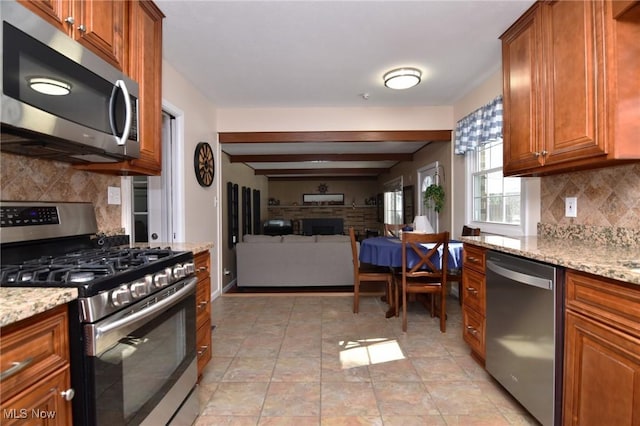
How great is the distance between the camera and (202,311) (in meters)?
2.02

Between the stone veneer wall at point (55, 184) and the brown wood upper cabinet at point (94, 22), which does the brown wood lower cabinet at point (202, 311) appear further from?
the brown wood upper cabinet at point (94, 22)

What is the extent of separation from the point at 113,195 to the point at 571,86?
9.11ft

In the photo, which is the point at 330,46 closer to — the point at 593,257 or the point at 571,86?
the point at 571,86

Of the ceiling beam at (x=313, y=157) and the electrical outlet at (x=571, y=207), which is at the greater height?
the ceiling beam at (x=313, y=157)

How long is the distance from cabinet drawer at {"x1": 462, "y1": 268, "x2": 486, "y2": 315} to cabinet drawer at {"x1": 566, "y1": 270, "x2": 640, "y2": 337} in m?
0.71

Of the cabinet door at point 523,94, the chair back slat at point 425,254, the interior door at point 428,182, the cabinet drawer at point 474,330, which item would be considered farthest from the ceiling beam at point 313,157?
the cabinet drawer at point 474,330

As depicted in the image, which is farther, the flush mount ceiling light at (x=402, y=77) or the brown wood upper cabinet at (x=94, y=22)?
the flush mount ceiling light at (x=402, y=77)

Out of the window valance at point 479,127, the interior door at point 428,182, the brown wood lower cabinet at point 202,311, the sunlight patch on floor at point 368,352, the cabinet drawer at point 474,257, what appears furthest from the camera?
the interior door at point 428,182

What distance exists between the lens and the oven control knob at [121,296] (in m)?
1.08

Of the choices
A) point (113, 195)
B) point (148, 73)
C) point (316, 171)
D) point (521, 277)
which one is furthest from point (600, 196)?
point (316, 171)

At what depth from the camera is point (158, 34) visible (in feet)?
6.71

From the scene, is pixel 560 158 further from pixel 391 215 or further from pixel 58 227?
pixel 391 215

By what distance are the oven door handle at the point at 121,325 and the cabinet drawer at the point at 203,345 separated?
0.61m

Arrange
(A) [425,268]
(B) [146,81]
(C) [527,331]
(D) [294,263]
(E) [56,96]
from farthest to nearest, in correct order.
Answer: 1. (D) [294,263]
2. (A) [425,268]
3. (B) [146,81]
4. (C) [527,331]
5. (E) [56,96]
